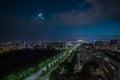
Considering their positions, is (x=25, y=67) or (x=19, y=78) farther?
(x=25, y=67)

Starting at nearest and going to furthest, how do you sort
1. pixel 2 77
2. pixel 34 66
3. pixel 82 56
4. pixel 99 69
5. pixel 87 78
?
pixel 2 77
pixel 87 78
pixel 99 69
pixel 34 66
pixel 82 56

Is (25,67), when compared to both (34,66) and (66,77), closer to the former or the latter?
(34,66)

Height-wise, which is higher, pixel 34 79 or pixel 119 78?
pixel 119 78

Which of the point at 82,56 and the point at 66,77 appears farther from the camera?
the point at 82,56

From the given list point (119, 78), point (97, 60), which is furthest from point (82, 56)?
point (119, 78)

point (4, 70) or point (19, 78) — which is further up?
point (4, 70)

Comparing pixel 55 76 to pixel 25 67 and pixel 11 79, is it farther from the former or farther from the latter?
pixel 25 67

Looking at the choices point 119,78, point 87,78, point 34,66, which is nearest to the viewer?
point 119,78

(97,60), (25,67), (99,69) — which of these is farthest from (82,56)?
(25,67)

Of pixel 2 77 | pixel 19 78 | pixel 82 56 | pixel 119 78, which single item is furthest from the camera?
pixel 82 56
